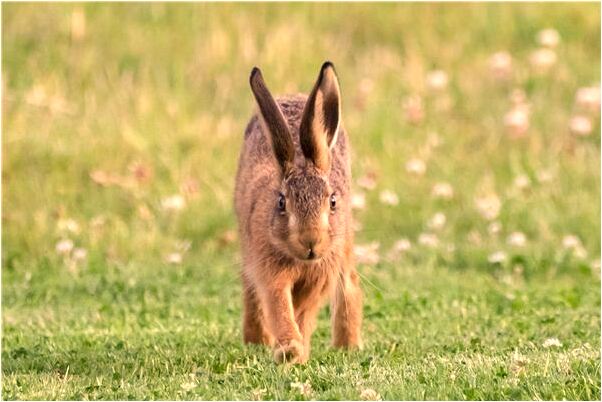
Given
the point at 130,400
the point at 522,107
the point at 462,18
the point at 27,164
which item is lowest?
the point at 130,400

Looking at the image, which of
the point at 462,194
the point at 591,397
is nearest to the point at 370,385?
the point at 591,397

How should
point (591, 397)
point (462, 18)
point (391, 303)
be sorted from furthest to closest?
point (462, 18) < point (391, 303) < point (591, 397)

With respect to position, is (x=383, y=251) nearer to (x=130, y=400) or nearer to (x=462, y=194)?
(x=462, y=194)

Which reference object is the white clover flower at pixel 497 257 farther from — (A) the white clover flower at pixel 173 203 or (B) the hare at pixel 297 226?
(B) the hare at pixel 297 226

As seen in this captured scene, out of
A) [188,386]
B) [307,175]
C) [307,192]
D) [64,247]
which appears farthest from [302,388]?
[64,247]

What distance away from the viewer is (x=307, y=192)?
7.43 meters

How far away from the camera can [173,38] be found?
16.3m

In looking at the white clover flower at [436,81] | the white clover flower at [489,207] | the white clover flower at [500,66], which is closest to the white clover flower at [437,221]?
the white clover flower at [489,207]

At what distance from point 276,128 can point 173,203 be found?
17.3 feet

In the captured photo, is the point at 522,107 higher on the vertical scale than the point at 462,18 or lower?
lower

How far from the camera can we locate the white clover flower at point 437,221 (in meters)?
12.6

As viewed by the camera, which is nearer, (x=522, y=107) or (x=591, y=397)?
(x=591, y=397)

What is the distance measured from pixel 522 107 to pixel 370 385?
27.6ft

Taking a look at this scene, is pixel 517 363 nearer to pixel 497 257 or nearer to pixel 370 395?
pixel 370 395
